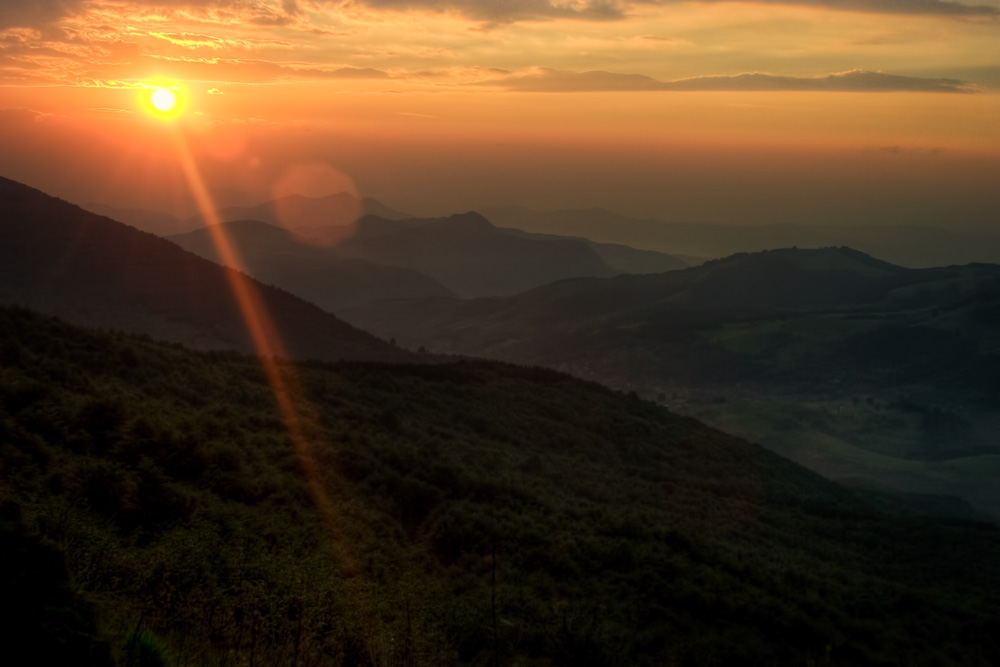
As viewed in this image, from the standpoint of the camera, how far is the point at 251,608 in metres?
8.38

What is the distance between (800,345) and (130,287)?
92.3 m

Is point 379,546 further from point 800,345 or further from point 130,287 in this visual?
point 800,345

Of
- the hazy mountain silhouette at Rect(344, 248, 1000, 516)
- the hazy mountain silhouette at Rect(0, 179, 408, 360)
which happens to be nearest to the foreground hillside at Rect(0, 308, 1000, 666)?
the hazy mountain silhouette at Rect(0, 179, 408, 360)

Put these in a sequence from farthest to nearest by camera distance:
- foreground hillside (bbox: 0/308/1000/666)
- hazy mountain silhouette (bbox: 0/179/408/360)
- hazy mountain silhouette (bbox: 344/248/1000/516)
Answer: hazy mountain silhouette (bbox: 344/248/1000/516), hazy mountain silhouette (bbox: 0/179/408/360), foreground hillside (bbox: 0/308/1000/666)

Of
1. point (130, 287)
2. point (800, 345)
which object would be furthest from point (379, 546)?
point (800, 345)

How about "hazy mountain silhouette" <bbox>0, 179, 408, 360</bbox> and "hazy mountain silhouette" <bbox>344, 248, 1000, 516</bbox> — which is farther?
"hazy mountain silhouette" <bbox>344, 248, 1000, 516</bbox>

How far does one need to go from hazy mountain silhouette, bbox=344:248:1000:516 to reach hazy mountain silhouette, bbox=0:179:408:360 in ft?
137

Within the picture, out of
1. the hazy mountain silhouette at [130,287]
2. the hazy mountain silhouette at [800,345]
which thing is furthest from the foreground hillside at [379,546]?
the hazy mountain silhouette at [800,345]

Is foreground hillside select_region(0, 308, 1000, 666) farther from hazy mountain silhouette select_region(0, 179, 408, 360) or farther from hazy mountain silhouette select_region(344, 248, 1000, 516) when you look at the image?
hazy mountain silhouette select_region(344, 248, 1000, 516)

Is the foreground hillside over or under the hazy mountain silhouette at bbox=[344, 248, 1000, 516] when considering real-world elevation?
over

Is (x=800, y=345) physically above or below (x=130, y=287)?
below

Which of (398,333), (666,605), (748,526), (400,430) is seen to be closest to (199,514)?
(666,605)

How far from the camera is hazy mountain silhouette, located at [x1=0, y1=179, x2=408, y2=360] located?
5212 cm

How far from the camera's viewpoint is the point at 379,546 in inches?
553
